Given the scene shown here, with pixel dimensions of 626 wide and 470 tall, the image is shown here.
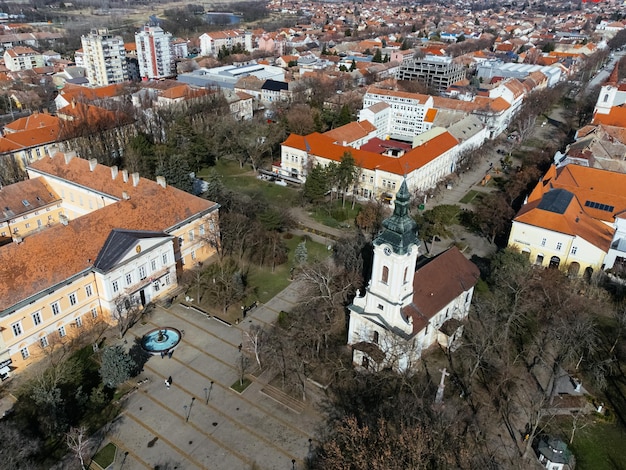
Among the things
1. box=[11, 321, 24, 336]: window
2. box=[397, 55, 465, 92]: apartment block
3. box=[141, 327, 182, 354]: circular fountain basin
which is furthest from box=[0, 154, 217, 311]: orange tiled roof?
box=[397, 55, 465, 92]: apartment block

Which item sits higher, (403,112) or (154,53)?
(154,53)

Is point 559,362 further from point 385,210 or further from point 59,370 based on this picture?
point 59,370

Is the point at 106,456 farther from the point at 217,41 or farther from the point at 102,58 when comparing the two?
the point at 217,41

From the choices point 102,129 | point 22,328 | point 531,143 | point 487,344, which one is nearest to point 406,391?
point 487,344

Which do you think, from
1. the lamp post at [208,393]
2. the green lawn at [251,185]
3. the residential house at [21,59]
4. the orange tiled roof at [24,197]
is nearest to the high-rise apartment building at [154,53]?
the residential house at [21,59]

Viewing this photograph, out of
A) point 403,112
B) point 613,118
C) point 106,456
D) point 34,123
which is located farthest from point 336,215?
point 613,118

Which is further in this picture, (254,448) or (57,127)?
(57,127)
